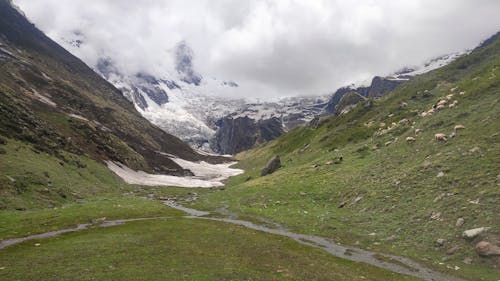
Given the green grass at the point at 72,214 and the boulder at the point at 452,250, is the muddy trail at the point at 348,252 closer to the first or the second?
the green grass at the point at 72,214

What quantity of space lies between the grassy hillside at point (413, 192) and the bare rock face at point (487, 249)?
1.79 feet

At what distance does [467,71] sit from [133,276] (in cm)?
16194

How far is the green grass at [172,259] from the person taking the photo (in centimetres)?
2830

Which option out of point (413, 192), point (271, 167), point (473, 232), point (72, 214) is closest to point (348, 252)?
point (473, 232)

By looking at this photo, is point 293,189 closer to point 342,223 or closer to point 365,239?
point 342,223

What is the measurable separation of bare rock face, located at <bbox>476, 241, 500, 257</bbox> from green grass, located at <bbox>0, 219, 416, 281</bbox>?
817 centimetres

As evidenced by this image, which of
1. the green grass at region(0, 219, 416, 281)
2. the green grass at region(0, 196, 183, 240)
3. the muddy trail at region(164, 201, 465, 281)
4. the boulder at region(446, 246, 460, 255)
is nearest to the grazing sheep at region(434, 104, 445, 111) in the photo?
the muddy trail at region(164, 201, 465, 281)

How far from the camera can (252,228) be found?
180 ft

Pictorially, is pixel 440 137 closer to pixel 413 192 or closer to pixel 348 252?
pixel 413 192

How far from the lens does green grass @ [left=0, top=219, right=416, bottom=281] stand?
28.3 metres

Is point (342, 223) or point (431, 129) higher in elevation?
point (431, 129)

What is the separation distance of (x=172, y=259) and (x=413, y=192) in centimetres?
3649

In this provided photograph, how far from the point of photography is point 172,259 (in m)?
33.2

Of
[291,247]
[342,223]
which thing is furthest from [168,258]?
[342,223]
